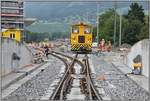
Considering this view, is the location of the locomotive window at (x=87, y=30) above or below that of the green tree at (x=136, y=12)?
below

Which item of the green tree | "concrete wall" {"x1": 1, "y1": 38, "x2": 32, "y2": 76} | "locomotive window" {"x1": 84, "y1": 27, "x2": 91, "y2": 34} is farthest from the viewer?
the green tree

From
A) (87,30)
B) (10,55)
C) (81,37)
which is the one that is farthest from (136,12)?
(10,55)

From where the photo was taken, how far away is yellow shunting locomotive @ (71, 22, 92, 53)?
50.7m

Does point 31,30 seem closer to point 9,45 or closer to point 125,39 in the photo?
point 125,39

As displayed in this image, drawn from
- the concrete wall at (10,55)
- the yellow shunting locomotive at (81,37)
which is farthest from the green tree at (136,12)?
the concrete wall at (10,55)

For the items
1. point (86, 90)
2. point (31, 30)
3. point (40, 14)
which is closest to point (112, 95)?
point (86, 90)

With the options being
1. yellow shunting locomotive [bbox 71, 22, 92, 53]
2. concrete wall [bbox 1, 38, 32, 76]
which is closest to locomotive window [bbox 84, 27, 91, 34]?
yellow shunting locomotive [bbox 71, 22, 92, 53]

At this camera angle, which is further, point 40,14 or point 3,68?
point 40,14

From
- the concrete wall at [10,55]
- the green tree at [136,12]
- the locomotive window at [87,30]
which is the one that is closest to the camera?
Result: the concrete wall at [10,55]

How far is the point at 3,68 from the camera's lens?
21.7 meters

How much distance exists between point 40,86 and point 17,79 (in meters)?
2.64

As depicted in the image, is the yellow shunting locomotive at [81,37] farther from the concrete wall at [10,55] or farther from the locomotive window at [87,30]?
the concrete wall at [10,55]

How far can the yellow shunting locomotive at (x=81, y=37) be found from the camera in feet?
166

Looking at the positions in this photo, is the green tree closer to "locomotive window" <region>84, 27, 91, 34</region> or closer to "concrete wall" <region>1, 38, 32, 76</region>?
"locomotive window" <region>84, 27, 91, 34</region>
